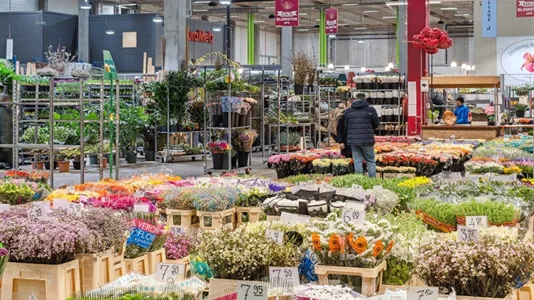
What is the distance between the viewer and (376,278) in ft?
12.5

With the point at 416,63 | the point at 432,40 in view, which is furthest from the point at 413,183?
the point at 416,63

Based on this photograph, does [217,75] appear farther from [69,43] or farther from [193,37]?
[69,43]

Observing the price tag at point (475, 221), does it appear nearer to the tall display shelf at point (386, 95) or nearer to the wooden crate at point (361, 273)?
the wooden crate at point (361, 273)

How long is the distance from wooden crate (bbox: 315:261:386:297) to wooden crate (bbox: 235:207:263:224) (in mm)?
2760

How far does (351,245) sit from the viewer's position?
3.71 metres

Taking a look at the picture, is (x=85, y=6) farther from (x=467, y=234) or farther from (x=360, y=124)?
(x=467, y=234)

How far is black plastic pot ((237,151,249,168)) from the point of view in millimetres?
15273

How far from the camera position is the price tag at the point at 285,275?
343 centimetres

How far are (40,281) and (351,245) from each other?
1.57 m

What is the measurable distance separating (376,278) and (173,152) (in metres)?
15.4

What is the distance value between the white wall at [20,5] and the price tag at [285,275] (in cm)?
2651

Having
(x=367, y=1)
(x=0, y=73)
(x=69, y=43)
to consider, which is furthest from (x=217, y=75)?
(x=367, y=1)

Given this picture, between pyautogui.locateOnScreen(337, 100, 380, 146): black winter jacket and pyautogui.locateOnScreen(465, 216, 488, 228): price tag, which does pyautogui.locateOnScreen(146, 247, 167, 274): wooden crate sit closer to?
pyautogui.locateOnScreen(465, 216, 488, 228): price tag

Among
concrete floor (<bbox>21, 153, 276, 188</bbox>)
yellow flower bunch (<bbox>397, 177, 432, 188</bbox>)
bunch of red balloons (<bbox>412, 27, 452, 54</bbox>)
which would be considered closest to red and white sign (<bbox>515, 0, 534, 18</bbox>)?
bunch of red balloons (<bbox>412, 27, 452, 54</bbox>)
